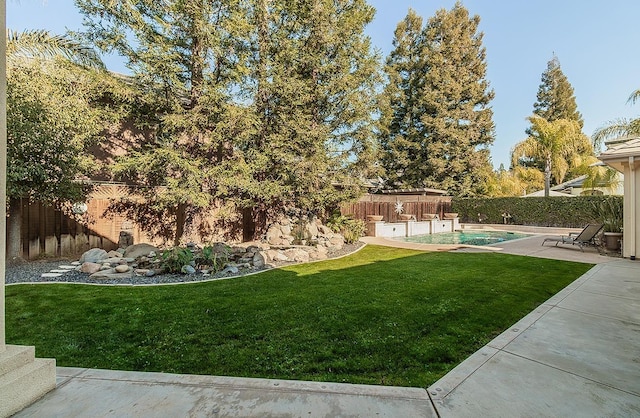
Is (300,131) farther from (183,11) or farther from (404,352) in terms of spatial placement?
(404,352)

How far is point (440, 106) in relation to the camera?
89.4 feet

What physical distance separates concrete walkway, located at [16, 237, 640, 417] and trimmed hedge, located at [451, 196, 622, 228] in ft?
59.0

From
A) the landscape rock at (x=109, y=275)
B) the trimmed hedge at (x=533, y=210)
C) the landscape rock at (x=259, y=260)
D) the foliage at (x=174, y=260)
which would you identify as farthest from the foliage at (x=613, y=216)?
the landscape rock at (x=109, y=275)

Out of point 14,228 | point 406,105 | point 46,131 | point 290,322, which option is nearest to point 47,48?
point 46,131

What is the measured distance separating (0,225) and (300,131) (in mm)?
9887

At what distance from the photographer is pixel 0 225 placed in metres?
2.37

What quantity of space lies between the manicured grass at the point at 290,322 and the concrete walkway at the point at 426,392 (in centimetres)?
23

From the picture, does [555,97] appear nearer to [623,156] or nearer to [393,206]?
[393,206]

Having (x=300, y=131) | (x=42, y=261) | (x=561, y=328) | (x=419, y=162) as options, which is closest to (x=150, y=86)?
(x=300, y=131)

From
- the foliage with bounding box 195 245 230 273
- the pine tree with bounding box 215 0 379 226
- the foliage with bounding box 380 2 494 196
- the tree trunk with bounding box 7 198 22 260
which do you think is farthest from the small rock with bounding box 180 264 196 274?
the foliage with bounding box 380 2 494 196

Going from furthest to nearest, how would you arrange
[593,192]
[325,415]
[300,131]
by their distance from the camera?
1. [593,192]
2. [300,131]
3. [325,415]

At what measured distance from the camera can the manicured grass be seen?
3264mm

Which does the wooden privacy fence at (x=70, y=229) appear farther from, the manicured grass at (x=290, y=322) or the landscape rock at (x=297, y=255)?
the landscape rock at (x=297, y=255)

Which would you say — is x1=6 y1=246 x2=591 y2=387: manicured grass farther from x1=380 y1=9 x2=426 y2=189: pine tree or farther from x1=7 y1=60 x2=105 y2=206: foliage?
x1=380 y1=9 x2=426 y2=189: pine tree
